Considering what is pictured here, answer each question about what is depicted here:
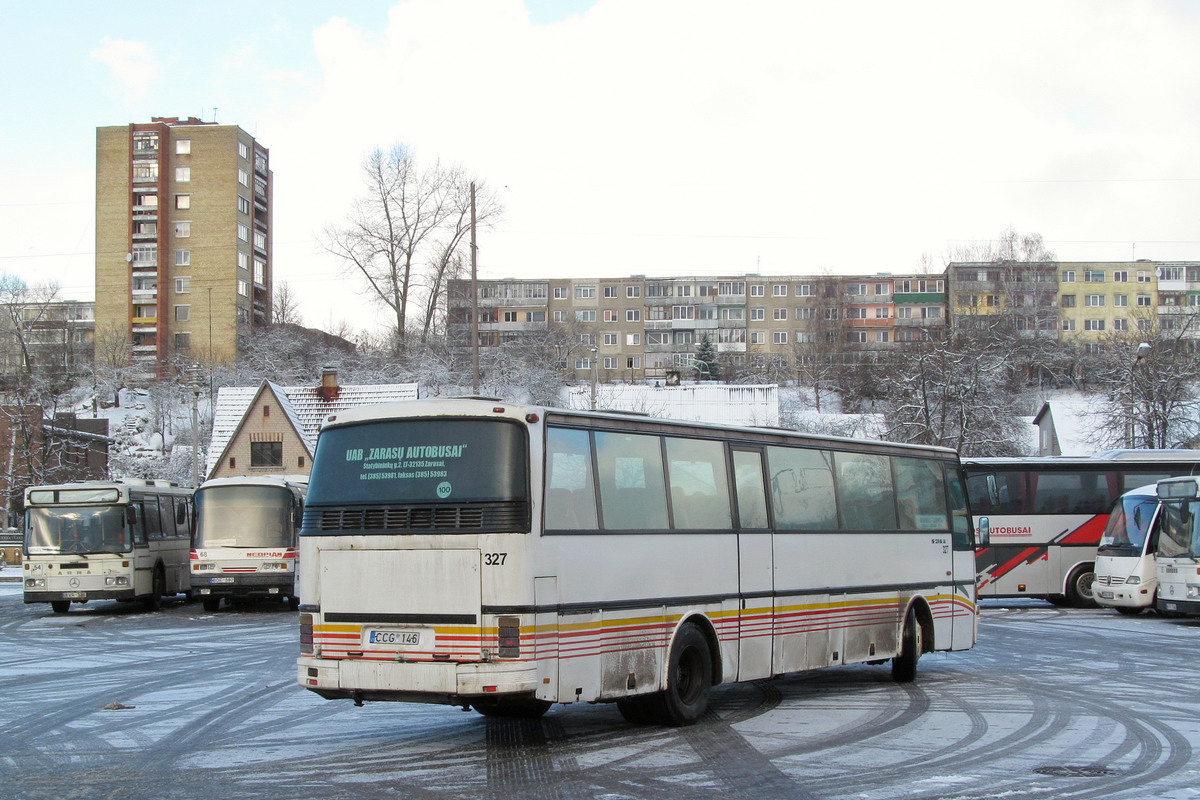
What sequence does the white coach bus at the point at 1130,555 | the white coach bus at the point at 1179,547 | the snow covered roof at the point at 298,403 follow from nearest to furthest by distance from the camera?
1. the white coach bus at the point at 1179,547
2. the white coach bus at the point at 1130,555
3. the snow covered roof at the point at 298,403

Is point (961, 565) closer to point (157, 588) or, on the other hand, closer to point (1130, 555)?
point (1130, 555)

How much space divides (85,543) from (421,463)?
20.7 m

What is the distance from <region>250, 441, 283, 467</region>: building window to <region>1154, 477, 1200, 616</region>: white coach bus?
1751 inches


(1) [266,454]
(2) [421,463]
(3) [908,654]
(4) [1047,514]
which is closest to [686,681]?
(2) [421,463]

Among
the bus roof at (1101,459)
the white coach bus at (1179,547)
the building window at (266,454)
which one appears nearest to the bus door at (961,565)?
the white coach bus at (1179,547)

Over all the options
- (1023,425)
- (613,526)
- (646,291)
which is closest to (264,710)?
(613,526)

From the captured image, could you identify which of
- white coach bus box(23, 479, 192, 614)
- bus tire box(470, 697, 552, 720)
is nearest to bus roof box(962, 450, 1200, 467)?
white coach bus box(23, 479, 192, 614)

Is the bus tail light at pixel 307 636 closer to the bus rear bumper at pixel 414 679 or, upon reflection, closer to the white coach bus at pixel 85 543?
the bus rear bumper at pixel 414 679

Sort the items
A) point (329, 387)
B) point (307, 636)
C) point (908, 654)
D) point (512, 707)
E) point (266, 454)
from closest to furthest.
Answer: point (307, 636)
point (512, 707)
point (908, 654)
point (266, 454)
point (329, 387)

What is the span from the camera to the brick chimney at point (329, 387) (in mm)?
62750

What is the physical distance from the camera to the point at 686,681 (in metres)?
11.2

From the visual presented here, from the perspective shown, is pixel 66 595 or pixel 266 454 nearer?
pixel 66 595

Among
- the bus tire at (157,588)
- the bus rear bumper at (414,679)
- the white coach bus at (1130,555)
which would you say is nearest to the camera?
the bus rear bumper at (414,679)

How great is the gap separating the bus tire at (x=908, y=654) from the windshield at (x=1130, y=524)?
12.4 meters
